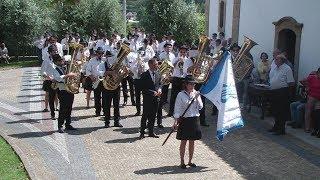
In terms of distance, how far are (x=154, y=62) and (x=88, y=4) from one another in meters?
20.6

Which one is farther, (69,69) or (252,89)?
(252,89)

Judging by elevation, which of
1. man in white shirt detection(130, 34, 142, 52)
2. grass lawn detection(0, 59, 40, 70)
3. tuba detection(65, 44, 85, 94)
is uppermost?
man in white shirt detection(130, 34, 142, 52)

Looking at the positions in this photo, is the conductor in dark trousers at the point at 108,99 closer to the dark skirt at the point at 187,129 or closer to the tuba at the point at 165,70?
the tuba at the point at 165,70

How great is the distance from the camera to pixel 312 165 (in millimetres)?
10812

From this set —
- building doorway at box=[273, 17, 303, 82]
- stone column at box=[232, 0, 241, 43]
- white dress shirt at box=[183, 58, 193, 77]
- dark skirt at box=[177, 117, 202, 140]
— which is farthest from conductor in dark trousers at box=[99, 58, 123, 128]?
stone column at box=[232, 0, 241, 43]

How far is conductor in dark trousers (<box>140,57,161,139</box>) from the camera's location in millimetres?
12266

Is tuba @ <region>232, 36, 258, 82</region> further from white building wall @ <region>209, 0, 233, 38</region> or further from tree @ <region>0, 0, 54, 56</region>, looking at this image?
tree @ <region>0, 0, 54, 56</region>

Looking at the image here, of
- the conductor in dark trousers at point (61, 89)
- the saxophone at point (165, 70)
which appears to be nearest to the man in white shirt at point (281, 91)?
the saxophone at point (165, 70)

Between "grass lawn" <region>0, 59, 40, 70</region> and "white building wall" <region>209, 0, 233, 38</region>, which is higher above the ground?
"white building wall" <region>209, 0, 233, 38</region>

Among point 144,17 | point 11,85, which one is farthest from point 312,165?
point 144,17

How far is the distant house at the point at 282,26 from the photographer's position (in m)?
15.0

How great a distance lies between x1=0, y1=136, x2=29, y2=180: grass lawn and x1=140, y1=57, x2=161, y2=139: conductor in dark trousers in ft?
10.9

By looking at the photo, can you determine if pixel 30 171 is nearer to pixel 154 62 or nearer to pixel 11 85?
pixel 154 62

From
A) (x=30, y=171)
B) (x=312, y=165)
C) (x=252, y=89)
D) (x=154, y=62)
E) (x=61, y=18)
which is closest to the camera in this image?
(x=30, y=171)
